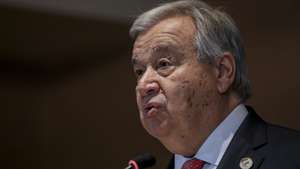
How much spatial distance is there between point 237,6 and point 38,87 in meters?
2.01

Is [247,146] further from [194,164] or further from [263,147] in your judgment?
[194,164]

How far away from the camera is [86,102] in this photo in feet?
13.2

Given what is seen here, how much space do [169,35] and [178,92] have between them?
7.0 inches

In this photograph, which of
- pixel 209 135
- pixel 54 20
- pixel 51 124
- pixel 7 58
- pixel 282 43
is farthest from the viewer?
pixel 51 124

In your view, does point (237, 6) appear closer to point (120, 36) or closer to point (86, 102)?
point (120, 36)

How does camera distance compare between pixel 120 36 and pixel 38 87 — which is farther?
pixel 38 87

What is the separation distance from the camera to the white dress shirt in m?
1.69

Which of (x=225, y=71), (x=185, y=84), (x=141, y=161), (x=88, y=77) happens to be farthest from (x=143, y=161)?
(x=88, y=77)

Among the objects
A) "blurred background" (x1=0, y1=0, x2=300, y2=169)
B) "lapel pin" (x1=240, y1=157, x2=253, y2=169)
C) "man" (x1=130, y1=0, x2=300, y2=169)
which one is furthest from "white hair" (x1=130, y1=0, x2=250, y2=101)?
"blurred background" (x1=0, y1=0, x2=300, y2=169)

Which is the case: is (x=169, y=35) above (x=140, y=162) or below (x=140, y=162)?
above

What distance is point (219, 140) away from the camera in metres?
1.70

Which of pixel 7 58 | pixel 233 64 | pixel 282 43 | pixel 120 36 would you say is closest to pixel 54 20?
pixel 120 36

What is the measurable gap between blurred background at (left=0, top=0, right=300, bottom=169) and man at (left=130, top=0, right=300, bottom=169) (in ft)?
3.10

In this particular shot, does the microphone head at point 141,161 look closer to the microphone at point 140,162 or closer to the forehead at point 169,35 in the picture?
the microphone at point 140,162
